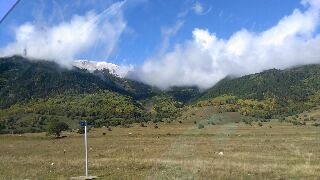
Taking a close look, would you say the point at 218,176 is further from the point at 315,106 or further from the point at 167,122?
the point at 315,106

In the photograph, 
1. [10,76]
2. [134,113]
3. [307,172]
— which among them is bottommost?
[307,172]

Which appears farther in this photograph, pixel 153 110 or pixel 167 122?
pixel 153 110

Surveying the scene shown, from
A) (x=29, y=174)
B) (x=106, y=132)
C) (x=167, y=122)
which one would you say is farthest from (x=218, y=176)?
(x=167, y=122)

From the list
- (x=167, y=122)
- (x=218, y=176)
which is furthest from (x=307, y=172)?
(x=167, y=122)

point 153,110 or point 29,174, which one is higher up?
point 153,110

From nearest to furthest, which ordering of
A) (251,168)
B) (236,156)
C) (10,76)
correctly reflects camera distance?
(10,76)
(251,168)
(236,156)

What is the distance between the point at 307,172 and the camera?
20.7 metres

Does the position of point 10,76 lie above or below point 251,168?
above

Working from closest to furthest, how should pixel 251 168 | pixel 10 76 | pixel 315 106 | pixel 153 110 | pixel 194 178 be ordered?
pixel 10 76 < pixel 194 178 < pixel 251 168 < pixel 153 110 < pixel 315 106

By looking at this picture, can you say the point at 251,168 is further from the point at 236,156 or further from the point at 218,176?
the point at 236,156

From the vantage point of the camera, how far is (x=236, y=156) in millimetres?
29922

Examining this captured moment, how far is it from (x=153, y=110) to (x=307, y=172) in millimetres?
109804

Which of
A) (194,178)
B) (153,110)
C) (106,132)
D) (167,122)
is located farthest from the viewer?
(153,110)

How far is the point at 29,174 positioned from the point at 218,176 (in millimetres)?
8271
